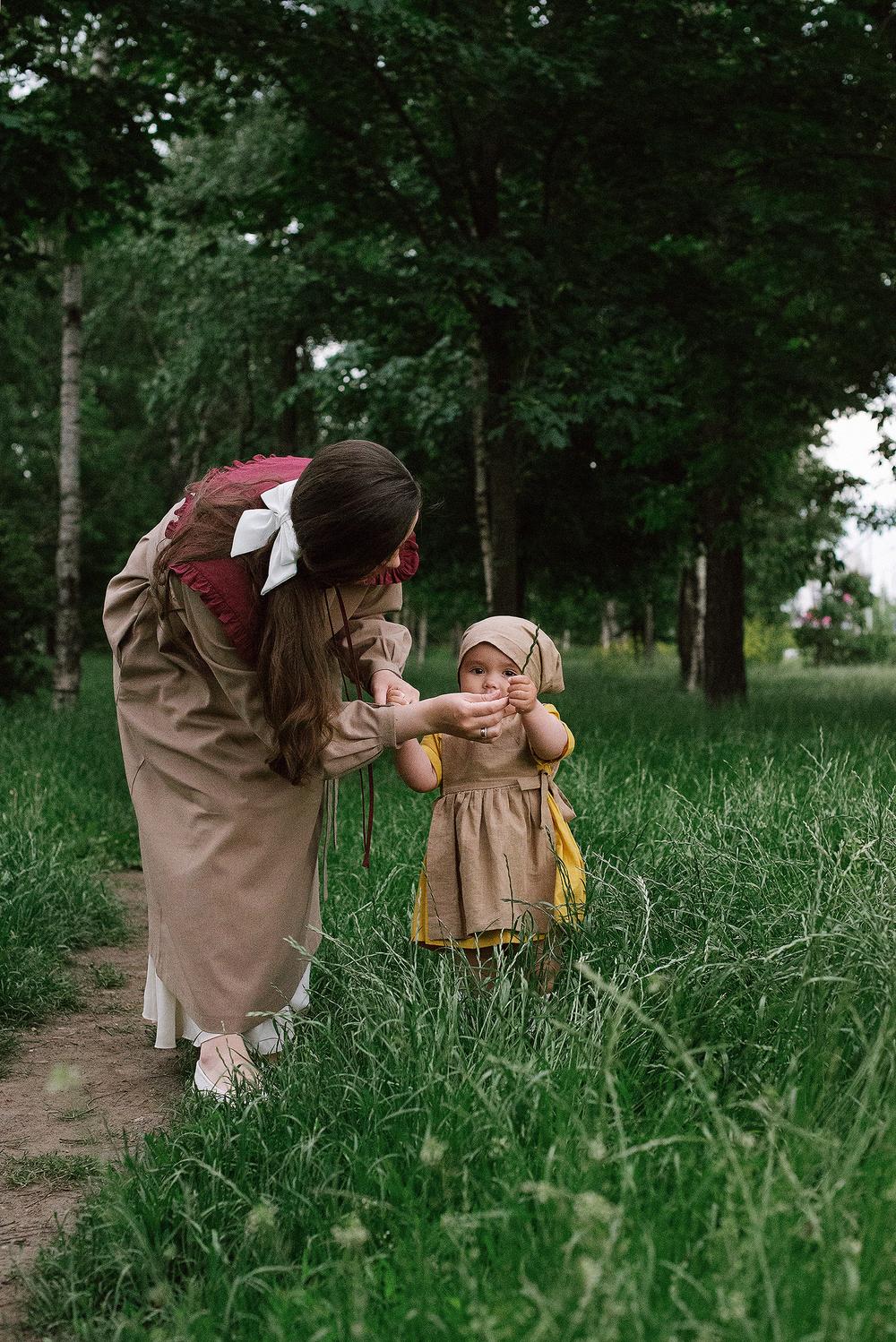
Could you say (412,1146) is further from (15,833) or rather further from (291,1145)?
(15,833)

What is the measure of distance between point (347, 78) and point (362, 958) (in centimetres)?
651

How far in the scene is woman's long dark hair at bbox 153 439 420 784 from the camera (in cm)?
290

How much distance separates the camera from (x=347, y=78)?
8141 millimetres

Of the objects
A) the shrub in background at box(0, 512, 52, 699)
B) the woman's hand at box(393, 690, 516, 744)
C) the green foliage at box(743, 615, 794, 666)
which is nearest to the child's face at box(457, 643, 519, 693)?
the woman's hand at box(393, 690, 516, 744)

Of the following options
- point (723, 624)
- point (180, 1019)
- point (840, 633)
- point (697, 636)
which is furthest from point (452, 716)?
point (840, 633)

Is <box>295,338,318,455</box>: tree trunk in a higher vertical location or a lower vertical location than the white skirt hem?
higher

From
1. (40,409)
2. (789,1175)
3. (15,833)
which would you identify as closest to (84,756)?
(15,833)

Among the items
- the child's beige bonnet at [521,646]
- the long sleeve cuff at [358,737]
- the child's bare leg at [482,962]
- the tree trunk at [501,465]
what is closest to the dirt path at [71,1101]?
the child's bare leg at [482,962]

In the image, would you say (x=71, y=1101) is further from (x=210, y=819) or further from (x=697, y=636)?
(x=697, y=636)

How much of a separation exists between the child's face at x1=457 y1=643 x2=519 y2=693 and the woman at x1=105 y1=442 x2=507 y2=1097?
184 millimetres

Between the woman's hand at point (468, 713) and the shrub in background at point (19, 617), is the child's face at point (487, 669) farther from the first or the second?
the shrub in background at point (19, 617)

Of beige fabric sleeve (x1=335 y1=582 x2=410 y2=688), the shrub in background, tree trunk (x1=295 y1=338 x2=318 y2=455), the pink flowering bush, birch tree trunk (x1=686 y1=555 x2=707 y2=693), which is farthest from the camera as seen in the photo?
Answer: the pink flowering bush

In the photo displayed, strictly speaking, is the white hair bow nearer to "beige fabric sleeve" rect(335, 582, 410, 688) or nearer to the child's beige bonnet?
"beige fabric sleeve" rect(335, 582, 410, 688)

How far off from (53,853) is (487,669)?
2.42m
